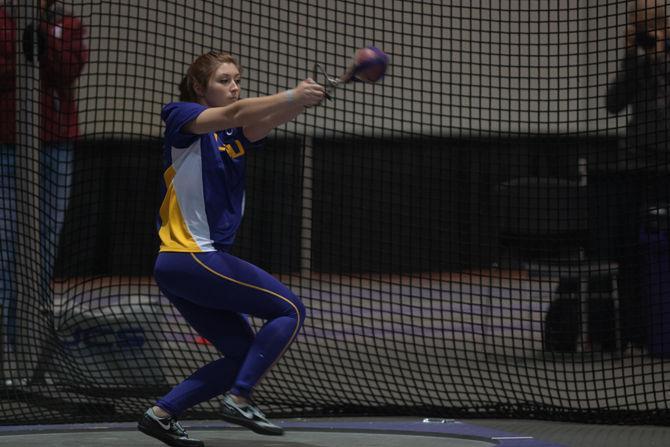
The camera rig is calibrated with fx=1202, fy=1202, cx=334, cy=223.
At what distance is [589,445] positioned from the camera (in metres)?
4.58

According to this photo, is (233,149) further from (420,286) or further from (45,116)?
(420,286)

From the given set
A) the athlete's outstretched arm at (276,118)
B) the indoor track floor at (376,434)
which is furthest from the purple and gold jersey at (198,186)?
the indoor track floor at (376,434)

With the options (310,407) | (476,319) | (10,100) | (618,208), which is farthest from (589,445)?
(476,319)

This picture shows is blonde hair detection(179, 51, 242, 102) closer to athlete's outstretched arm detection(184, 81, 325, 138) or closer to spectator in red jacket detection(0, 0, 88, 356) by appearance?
athlete's outstretched arm detection(184, 81, 325, 138)

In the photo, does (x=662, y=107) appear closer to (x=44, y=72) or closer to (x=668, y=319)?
(x=668, y=319)

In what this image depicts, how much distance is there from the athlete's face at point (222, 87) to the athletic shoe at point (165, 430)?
1.12 metres

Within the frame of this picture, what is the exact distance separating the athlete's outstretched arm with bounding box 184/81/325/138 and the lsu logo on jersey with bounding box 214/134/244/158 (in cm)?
21

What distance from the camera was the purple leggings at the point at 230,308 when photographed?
4.07 meters

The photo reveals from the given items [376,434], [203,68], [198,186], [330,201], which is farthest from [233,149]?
[330,201]

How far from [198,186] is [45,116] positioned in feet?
7.00

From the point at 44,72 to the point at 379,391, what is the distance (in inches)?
89.7

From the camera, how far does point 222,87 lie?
4238 mm

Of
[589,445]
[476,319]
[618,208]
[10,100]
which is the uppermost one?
[10,100]

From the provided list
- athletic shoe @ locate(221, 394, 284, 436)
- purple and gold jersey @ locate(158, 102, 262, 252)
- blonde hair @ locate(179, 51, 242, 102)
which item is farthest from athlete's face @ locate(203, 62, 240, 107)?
athletic shoe @ locate(221, 394, 284, 436)
